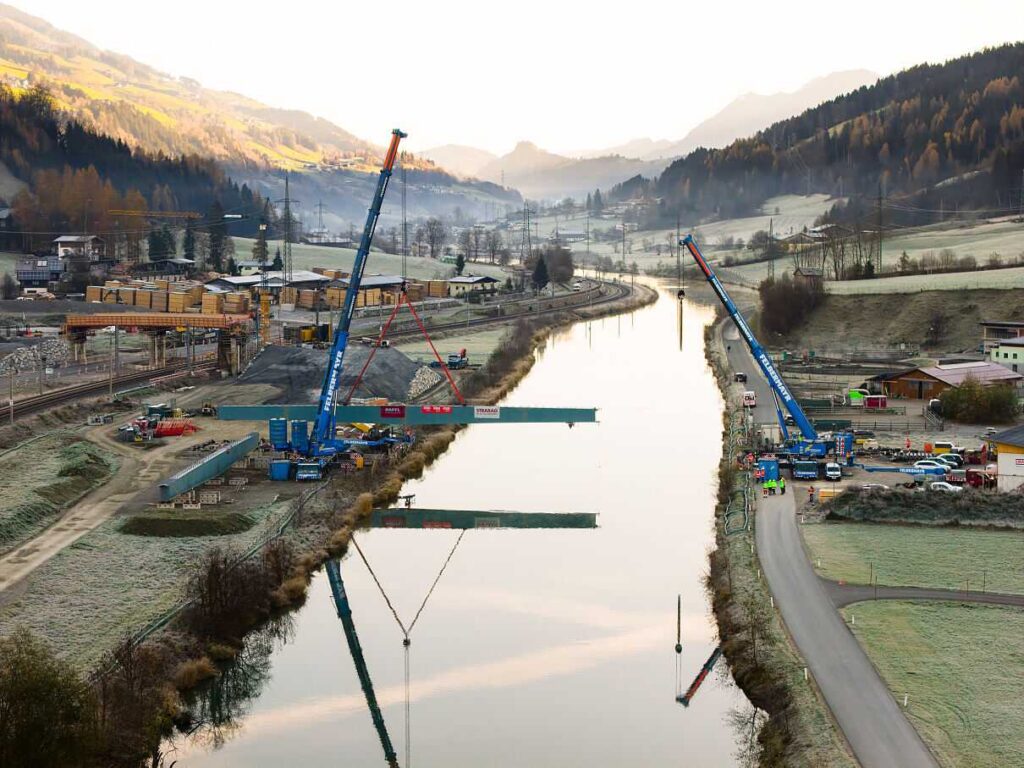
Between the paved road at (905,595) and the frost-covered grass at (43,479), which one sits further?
the frost-covered grass at (43,479)

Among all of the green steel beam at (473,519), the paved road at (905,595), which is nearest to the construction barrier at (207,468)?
the green steel beam at (473,519)

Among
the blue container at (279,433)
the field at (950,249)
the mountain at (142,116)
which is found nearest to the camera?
the blue container at (279,433)

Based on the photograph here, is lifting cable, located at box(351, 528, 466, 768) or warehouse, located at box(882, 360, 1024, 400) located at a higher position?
warehouse, located at box(882, 360, 1024, 400)

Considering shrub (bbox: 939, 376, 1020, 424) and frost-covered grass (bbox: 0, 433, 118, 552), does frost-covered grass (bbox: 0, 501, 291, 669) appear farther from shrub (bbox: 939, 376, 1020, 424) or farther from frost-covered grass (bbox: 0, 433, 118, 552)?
shrub (bbox: 939, 376, 1020, 424)

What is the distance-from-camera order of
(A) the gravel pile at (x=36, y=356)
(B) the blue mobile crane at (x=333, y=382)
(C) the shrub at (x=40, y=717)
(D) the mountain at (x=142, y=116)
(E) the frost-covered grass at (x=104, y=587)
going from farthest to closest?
(D) the mountain at (x=142, y=116), (A) the gravel pile at (x=36, y=356), (B) the blue mobile crane at (x=333, y=382), (E) the frost-covered grass at (x=104, y=587), (C) the shrub at (x=40, y=717)

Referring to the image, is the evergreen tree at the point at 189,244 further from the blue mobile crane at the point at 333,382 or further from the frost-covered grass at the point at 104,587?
the frost-covered grass at the point at 104,587

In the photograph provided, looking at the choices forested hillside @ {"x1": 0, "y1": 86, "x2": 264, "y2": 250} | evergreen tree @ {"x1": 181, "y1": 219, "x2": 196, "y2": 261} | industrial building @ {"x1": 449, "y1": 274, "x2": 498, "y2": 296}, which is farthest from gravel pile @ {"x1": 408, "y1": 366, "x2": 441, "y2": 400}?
forested hillside @ {"x1": 0, "y1": 86, "x2": 264, "y2": 250}
